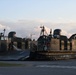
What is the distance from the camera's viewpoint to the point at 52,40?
83938 mm

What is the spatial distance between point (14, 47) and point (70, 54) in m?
16.0

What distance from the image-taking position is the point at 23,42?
303 feet

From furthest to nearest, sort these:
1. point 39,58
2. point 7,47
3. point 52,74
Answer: point 7,47, point 39,58, point 52,74

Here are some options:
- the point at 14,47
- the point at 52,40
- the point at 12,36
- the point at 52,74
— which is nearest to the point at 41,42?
the point at 52,40

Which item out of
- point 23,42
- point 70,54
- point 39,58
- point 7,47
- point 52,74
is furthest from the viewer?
point 23,42

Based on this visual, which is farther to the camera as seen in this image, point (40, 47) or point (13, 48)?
point (13, 48)

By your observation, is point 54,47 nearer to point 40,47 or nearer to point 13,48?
point 40,47

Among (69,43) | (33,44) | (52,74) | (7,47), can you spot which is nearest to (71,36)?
(69,43)

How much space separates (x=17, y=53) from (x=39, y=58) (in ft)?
18.5

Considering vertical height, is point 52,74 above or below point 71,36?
below

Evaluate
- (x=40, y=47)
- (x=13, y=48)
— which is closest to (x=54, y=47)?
(x=40, y=47)

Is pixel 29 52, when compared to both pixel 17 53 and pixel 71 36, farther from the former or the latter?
pixel 71 36

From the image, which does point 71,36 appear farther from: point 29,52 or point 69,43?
point 29,52

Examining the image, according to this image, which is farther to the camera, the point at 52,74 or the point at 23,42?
the point at 23,42
